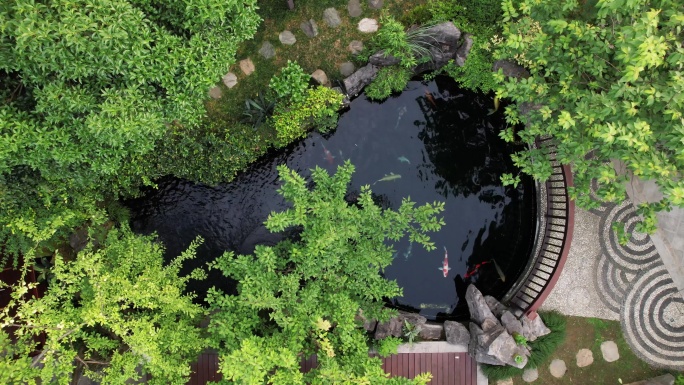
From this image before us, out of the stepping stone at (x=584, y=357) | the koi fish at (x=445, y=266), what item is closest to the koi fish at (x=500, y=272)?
the koi fish at (x=445, y=266)

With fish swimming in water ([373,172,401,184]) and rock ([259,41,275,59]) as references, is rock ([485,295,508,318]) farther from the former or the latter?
rock ([259,41,275,59])

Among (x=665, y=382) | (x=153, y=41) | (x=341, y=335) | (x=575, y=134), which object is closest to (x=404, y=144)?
(x=575, y=134)

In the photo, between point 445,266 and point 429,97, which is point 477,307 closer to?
point 445,266

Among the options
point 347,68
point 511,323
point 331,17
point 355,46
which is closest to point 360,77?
point 347,68

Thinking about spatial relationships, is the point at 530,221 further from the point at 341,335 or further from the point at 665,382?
the point at 341,335

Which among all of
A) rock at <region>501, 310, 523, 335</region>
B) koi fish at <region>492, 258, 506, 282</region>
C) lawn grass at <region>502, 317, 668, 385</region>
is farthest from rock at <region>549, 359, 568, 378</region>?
koi fish at <region>492, 258, 506, 282</region>
